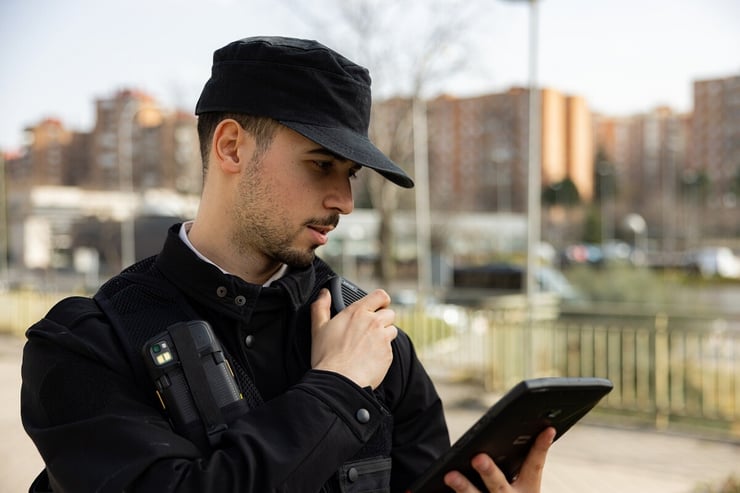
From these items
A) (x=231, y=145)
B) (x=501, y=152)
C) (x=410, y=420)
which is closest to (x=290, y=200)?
(x=231, y=145)

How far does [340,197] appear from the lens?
156 centimetres

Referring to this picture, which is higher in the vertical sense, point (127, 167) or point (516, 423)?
point (127, 167)

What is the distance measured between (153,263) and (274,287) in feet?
0.88

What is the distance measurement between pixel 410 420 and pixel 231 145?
0.72 m

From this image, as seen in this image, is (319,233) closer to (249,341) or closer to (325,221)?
(325,221)

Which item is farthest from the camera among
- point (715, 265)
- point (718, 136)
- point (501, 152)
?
point (718, 136)

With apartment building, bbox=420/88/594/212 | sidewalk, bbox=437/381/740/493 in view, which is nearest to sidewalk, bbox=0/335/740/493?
sidewalk, bbox=437/381/740/493

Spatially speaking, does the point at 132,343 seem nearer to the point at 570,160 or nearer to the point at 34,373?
the point at 34,373

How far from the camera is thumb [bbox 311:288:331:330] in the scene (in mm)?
1549

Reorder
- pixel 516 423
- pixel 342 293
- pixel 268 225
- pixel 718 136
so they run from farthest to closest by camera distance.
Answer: pixel 718 136
pixel 342 293
pixel 268 225
pixel 516 423

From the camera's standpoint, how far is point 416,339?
1132cm

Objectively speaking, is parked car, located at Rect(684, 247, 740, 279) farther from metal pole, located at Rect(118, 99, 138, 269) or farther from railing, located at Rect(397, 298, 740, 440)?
railing, located at Rect(397, 298, 740, 440)

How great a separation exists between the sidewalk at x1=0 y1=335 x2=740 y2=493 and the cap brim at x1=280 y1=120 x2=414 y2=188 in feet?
15.4

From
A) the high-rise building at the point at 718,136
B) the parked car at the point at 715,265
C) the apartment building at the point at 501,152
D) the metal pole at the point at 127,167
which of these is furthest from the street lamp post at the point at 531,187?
the high-rise building at the point at 718,136
